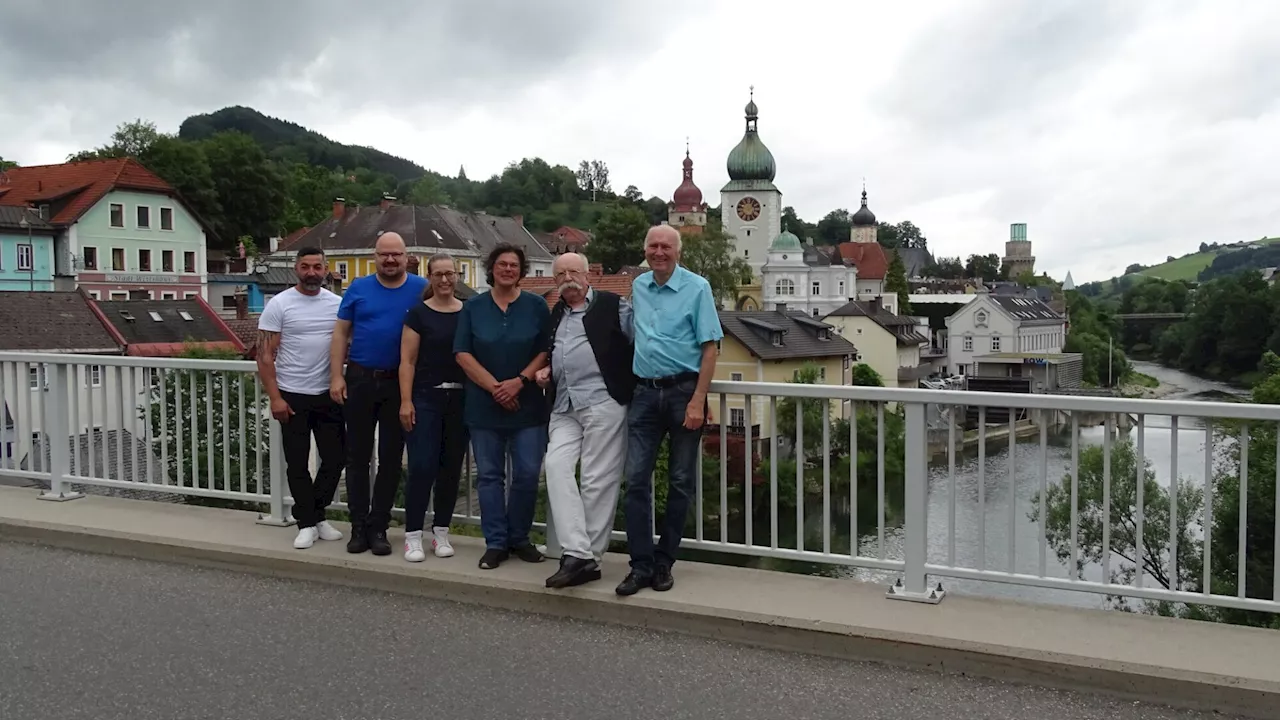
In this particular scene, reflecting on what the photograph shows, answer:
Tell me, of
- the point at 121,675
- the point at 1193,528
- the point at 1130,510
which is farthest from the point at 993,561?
the point at 1193,528

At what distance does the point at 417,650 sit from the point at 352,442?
1.52m

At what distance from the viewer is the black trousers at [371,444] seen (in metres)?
5.27

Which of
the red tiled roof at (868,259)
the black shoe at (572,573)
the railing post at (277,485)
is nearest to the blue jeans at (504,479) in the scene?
the black shoe at (572,573)

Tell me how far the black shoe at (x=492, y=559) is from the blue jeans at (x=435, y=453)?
375mm

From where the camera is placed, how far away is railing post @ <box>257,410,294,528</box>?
6.05m

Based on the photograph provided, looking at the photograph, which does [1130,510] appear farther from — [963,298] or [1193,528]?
[963,298]

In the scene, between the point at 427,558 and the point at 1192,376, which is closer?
the point at 427,558

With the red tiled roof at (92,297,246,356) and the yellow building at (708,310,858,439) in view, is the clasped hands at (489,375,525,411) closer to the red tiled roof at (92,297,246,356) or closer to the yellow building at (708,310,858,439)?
the red tiled roof at (92,297,246,356)

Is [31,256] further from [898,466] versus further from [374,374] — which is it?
[898,466]

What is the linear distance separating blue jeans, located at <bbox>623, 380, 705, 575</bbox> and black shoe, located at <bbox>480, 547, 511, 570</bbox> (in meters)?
0.68

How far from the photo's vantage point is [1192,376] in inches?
3688

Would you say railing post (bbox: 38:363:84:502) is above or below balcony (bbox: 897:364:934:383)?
above

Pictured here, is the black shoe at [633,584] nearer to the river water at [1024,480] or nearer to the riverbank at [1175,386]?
the river water at [1024,480]

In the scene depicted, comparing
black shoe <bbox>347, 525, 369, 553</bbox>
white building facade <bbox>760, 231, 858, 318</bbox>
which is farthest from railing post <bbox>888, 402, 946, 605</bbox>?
white building facade <bbox>760, 231, 858, 318</bbox>
